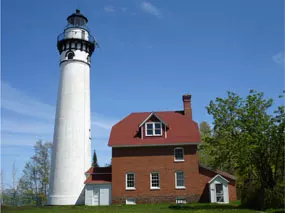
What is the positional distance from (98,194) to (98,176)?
75.8 inches

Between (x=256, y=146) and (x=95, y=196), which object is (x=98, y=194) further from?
(x=256, y=146)

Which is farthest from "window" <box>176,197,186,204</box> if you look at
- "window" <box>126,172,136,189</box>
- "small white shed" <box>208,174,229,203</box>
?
"window" <box>126,172,136,189</box>

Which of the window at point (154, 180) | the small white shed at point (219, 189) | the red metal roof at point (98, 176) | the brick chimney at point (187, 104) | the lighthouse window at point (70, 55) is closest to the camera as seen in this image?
the small white shed at point (219, 189)

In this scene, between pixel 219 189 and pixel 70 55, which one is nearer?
pixel 219 189

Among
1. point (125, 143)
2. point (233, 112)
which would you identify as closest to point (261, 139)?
point (233, 112)

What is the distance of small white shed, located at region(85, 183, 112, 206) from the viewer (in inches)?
1072

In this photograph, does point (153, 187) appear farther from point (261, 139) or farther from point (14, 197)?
point (14, 197)

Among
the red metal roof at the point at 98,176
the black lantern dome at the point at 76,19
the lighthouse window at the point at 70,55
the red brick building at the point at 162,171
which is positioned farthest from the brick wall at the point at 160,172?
the black lantern dome at the point at 76,19

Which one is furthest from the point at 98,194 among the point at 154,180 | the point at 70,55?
the point at 70,55

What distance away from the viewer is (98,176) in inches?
1131

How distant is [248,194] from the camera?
20.9 meters

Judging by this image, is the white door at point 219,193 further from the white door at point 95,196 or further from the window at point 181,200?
the white door at point 95,196

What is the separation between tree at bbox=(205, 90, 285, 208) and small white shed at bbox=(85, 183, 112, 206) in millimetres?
11698

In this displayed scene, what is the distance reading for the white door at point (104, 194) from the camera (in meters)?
27.2
